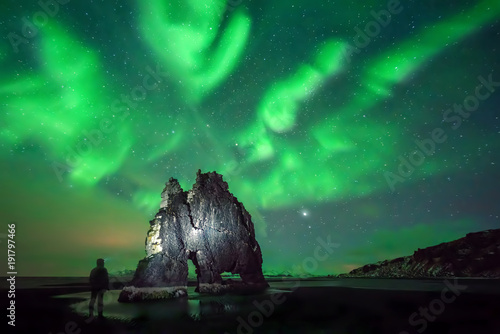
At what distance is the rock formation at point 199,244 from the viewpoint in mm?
46681

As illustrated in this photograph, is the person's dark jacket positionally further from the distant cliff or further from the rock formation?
the distant cliff

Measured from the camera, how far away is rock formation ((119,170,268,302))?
4668cm

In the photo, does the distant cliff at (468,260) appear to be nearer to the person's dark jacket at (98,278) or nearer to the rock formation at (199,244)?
the rock formation at (199,244)

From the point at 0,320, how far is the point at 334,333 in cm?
2627

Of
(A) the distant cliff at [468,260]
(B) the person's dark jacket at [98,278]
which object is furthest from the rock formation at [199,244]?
(A) the distant cliff at [468,260]

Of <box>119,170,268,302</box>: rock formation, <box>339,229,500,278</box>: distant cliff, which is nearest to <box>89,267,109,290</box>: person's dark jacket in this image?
<box>119,170,268,302</box>: rock formation

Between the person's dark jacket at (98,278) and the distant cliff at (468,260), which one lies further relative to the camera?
the distant cliff at (468,260)

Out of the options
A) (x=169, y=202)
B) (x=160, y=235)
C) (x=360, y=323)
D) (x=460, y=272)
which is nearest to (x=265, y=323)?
(x=360, y=323)

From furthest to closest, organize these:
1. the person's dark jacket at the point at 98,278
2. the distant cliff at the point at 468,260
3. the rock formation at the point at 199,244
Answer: the distant cliff at the point at 468,260 → the rock formation at the point at 199,244 → the person's dark jacket at the point at 98,278

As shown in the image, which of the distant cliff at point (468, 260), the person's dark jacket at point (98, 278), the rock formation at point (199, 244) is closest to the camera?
the person's dark jacket at point (98, 278)

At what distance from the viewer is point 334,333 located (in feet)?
64.2

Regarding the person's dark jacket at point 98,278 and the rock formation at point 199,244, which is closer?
the person's dark jacket at point 98,278

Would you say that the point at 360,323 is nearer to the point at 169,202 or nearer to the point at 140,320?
the point at 140,320

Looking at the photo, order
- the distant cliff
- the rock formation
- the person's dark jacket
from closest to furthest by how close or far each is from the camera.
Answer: the person's dark jacket, the rock formation, the distant cliff
